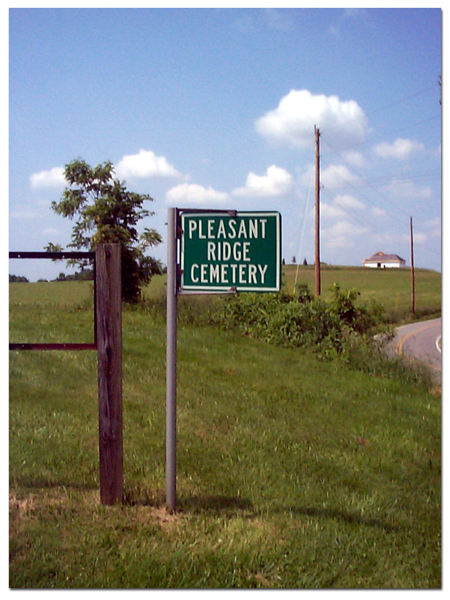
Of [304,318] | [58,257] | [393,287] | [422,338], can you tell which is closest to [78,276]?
[58,257]

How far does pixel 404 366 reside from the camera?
1297 centimetres

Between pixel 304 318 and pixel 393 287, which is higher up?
pixel 393 287

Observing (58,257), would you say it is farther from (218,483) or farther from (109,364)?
(218,483)

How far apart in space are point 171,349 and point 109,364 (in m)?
0.52

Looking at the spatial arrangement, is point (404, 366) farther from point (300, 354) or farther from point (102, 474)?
point (102, 474)

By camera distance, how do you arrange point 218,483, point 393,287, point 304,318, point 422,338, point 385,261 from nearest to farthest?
point 218,483, point 304,318, point 422,338, point 393,287, point 385,261

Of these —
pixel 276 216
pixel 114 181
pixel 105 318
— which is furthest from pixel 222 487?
pixel 114 181

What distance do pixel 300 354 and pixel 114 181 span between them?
9.40 m

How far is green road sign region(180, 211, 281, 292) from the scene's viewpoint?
3.70m

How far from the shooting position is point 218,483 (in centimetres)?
468

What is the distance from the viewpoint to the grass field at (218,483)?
3.52 metres

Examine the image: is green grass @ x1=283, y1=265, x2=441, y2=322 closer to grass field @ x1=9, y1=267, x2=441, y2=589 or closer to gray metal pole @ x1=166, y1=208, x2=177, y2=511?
grass field @ x1=9, y1=267, x2=441, y2=589

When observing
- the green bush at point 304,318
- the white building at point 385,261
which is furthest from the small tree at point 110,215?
the white building at point 385,261
